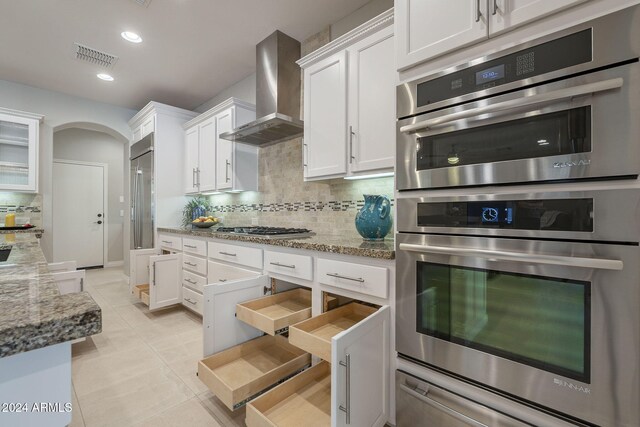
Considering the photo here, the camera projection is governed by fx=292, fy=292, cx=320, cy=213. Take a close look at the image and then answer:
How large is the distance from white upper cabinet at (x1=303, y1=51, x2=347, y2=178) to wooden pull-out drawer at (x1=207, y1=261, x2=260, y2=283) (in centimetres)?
90

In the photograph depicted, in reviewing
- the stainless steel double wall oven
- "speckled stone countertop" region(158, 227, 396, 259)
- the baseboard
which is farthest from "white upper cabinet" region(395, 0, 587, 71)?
the baseboard

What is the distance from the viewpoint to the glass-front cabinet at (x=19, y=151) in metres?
3.66

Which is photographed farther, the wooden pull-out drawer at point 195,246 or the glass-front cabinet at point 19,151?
the glass-front cabinet at point 19,151

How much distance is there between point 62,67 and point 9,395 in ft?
14.2

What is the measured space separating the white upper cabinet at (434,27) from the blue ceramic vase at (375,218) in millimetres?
758

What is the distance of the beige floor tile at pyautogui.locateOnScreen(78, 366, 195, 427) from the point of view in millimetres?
1595

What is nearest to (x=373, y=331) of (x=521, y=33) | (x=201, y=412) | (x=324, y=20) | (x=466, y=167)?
(x=466, y=167)

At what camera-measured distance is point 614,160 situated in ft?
2.89

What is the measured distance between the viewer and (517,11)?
1.05 metres

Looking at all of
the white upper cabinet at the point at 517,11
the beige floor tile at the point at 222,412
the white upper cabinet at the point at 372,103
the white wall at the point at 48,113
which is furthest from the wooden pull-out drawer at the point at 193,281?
the white upper cabinet at the point at 517,11

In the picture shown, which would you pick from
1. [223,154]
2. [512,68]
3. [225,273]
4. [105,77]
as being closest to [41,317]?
[512,68]

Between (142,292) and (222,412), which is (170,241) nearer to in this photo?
(142,292)

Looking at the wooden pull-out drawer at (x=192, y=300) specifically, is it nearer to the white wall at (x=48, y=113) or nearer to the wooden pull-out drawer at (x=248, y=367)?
the wooden pull-out drawer at (x=248, y=367)

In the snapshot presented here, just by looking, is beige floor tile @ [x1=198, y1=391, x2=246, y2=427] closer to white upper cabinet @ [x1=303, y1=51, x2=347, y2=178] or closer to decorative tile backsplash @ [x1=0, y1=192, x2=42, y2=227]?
white upper cabinet @ [x1=303, y1=51, x2=347, y2=178]
